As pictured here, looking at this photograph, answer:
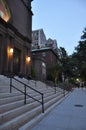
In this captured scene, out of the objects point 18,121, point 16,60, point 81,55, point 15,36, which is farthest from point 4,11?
point 81,55

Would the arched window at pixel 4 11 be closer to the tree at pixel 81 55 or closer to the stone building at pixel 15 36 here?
the stone building at pixel 15 36

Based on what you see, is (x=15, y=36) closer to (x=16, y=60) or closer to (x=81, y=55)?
(x=16, y=60)

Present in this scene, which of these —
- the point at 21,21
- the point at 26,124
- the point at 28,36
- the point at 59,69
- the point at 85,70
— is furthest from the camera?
the point at 59,69

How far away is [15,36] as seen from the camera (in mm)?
19500

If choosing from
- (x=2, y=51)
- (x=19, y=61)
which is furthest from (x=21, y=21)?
(x=2, y=51)

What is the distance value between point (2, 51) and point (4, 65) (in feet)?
3.83

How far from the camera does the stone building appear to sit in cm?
1703

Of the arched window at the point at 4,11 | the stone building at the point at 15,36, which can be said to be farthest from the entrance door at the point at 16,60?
the arched window at the point at 4,11

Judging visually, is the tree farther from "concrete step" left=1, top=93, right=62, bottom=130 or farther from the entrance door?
"concrete step" left=1, top=93, right=62, bottom=130

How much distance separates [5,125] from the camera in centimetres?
573

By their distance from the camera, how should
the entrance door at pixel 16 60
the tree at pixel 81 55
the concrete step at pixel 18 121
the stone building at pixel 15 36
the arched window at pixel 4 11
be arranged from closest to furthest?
the concrete step at pixel 18 121 → the stone building at pixel 15 36 → the arched window at pixel 4 11 → the entrance door at pixel 16 60 → the tree at pixel 81 55

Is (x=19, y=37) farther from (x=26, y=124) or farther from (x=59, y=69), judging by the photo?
(x=59, y=69)

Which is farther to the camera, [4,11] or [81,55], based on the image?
[81,55]

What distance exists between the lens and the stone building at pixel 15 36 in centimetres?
1703
